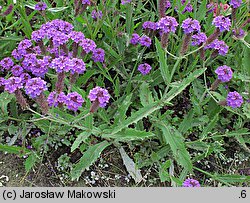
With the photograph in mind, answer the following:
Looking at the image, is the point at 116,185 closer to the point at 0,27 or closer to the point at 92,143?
the point at 92,143

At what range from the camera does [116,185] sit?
219cm

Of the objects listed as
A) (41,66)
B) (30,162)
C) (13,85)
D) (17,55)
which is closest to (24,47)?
(17,55)

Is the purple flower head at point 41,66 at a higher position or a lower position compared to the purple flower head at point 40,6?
lower

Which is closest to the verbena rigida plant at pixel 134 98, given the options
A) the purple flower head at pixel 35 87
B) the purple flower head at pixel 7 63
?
the purple flower head at pixel 7 63

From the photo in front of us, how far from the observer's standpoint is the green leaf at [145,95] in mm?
2105

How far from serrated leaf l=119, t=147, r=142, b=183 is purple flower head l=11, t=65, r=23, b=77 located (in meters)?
0.68

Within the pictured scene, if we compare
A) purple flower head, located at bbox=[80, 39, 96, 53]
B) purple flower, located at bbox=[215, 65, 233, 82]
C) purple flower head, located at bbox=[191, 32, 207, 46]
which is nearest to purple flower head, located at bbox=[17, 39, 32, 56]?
purple flower head, located at bbox=[80, 39, 96, 53]

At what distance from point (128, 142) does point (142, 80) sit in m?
0.35

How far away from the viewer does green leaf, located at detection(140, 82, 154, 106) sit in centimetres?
211

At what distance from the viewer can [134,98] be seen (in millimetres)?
2334

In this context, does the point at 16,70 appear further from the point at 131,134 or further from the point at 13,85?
the point at 131,134

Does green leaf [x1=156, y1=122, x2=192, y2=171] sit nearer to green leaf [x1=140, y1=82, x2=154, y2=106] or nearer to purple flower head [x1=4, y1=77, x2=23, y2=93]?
green leaf [x1=140, y1=82, x2=154, y2=106]

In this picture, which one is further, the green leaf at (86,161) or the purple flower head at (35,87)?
the green leaf at (86,161)

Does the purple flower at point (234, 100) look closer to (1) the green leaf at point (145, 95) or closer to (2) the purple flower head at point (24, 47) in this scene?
(1) the green leaf at point (145, 95)
